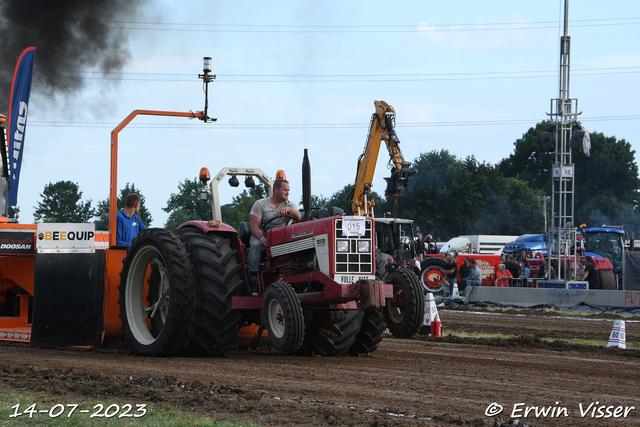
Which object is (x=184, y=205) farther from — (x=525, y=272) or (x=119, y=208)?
(x=525, y=272)

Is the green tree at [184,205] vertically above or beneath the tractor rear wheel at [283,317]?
above

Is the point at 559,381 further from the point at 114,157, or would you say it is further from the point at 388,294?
the point at 114,157

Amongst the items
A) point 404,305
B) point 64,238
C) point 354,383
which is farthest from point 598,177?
point 354,383

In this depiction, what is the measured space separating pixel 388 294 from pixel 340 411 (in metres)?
2.89

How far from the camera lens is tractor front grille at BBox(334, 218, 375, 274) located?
24.5 feet

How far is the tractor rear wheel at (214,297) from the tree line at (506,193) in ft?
172

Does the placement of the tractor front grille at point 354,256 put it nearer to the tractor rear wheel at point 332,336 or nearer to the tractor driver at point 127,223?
the tractor rear wheel at point 332,336

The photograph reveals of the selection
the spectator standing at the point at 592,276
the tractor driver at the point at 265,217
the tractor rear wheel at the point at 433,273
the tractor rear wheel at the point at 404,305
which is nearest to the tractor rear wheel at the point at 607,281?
the spectator standing at the point at 592,276

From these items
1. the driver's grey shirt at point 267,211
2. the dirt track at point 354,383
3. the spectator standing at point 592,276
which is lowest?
the dirt track at point 354,383

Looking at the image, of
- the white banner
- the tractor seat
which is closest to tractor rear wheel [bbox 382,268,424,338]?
the tractor seat

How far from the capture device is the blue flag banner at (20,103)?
14.5 m

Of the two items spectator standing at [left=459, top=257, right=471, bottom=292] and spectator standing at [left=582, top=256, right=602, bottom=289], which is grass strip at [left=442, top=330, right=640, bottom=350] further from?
spectator standing at [left=459, top=257, right=471, bottom=292]

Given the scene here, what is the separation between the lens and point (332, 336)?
802 cm

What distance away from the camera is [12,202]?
475 inches
